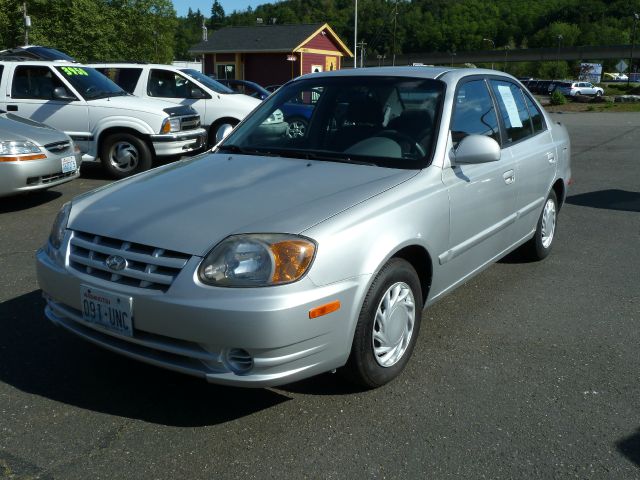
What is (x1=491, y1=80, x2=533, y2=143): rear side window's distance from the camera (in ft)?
15.5

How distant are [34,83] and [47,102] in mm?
413

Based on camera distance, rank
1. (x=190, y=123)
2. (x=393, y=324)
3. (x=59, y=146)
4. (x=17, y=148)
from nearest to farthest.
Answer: (x=393, y=324)
(x=17, y=148)
(x=59, y=146)
(x=190, y=123)

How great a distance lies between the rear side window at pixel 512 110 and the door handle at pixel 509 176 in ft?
0.85

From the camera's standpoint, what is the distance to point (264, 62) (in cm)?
4138

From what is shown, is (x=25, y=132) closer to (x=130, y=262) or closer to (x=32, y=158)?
(x=32, y=158)

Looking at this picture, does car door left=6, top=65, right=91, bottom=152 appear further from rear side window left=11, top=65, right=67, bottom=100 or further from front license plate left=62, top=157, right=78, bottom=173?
front license plate left=62, top=157, right=78, bottom=173

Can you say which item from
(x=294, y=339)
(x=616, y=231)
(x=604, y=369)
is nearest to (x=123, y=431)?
(x=294, y=339)

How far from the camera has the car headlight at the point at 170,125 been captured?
9653mm

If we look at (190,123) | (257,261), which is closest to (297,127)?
(257,261)

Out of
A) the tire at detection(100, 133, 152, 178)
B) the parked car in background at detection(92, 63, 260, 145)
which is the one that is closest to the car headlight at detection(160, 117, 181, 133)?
the tire at detection(100, 133, 152, 178)

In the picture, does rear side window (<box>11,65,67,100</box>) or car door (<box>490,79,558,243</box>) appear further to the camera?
rear side window (<box>11,65,67,100</box>)

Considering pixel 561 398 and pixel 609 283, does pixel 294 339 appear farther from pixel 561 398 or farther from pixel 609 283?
pixel 609 283

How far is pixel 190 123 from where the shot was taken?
10305mm

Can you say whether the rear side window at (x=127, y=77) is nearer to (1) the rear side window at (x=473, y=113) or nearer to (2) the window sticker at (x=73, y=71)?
(2) the window sticker at (x=73, y=71)
